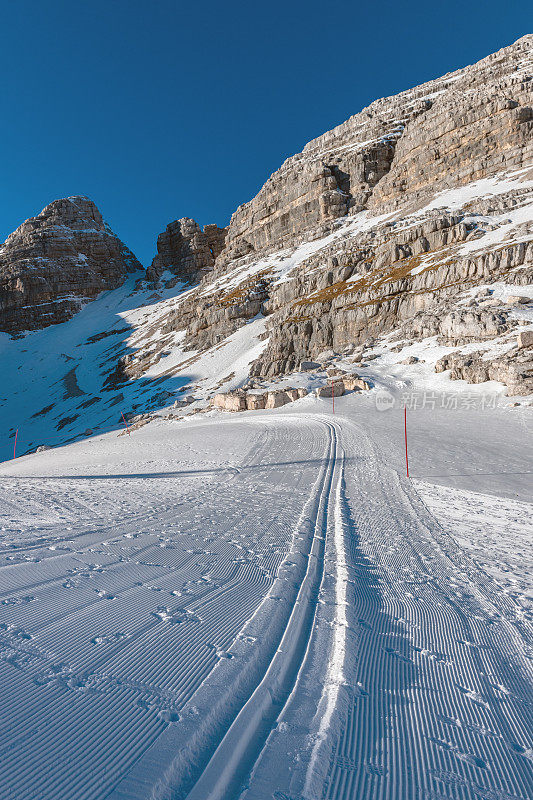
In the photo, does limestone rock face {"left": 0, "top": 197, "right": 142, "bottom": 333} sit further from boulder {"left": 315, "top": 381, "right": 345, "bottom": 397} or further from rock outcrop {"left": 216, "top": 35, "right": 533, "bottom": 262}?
boulder {"left": 315, "top": 381, "right": 345, "bottom": 397}

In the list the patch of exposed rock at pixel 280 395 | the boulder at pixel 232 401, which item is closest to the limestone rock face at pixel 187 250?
the boulder at pixel 232 401

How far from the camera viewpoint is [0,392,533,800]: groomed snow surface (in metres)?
2.02

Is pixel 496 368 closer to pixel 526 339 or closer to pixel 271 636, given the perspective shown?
pixel 526 339

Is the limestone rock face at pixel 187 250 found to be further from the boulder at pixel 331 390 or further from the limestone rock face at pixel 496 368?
the limestone rock face at pixel 496 368

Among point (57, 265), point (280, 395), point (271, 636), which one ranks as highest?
point (57, 265)

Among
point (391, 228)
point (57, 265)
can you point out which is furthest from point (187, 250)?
point (391, 228)

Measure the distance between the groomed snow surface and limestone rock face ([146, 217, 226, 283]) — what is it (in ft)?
441

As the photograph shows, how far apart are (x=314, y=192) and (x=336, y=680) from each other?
10801 cm

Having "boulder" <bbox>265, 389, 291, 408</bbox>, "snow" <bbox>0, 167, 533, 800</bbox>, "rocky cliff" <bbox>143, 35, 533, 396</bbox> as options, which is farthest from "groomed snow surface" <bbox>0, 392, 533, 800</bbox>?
"rocky cliff" <bbox>143, 35, 533, 396</bbox>

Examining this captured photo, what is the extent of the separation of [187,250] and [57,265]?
168 ft

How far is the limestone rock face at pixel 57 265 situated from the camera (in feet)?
433

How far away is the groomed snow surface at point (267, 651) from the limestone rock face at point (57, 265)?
150 m

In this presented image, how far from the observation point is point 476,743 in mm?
2246

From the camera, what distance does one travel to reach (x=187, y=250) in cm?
13800
